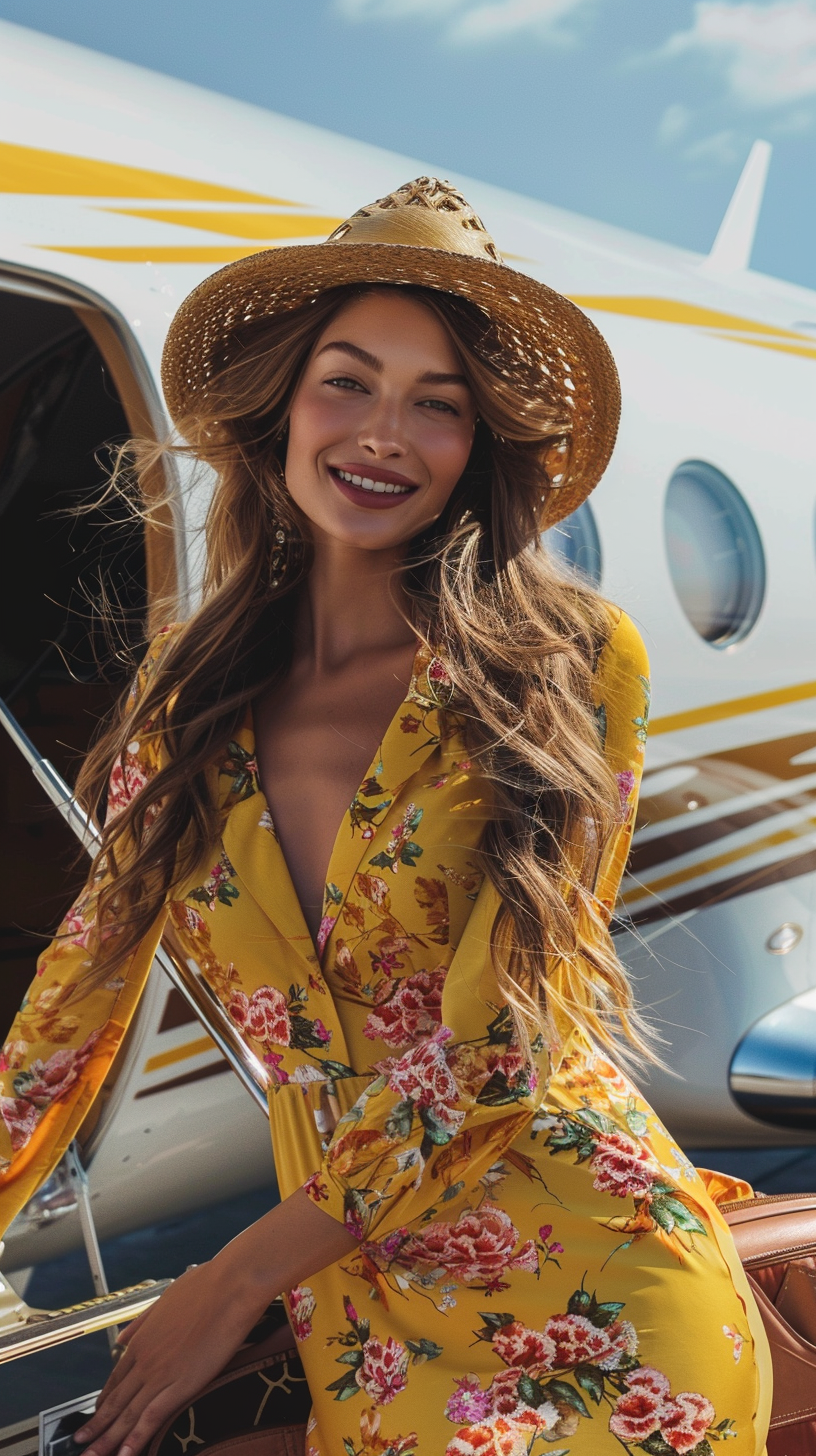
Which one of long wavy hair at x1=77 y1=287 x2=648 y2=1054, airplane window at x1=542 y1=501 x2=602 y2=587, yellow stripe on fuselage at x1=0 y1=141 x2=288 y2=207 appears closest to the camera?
long wavy hair at x1=77 y1=287 x2=648 y2=1054

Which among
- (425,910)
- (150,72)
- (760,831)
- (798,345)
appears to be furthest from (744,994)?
(150,72)

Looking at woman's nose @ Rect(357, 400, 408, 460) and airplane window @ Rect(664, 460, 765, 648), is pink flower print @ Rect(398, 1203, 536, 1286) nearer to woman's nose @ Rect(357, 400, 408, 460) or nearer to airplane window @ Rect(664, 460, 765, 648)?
woman's nose @ Rect(357, 400, 408, 460)

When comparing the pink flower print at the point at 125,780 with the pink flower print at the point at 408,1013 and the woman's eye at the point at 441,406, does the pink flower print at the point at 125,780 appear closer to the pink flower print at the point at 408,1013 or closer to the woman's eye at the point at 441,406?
the pink flower print at the point at 408,1013

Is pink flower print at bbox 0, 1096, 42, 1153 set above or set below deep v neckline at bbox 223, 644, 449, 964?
below

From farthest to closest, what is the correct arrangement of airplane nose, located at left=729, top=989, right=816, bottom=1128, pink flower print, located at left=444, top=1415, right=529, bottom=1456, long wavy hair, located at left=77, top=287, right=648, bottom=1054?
airplane nose, located at left=729, top=989, right=816, bottom=1128 → long wavy hair, located at left=77, top=287, right=648, bottom=1054 → pink flower print, located at left=444, top=1415, right=529, bottom=1456

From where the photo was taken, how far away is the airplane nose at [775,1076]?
147 inches

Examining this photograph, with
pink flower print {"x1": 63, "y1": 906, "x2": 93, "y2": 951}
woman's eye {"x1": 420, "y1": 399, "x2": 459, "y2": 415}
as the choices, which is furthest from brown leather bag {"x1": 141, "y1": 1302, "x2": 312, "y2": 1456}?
woman's eye {"x1": 420, "y1": 399, "x2": 459, "y2": 415}

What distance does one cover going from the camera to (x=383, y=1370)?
1399mm

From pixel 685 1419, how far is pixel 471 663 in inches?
34.6

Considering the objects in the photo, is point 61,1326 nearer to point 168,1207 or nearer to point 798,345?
point 168,1207

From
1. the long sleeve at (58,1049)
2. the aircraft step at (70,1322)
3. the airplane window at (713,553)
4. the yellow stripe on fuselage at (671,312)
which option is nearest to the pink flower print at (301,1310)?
the aircraft step at (70,1322)

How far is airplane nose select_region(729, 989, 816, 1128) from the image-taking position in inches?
147

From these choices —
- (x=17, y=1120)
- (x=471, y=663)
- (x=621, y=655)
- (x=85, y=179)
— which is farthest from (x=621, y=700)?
(x=85, y=179)

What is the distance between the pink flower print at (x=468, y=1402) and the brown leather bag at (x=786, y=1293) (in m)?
0.32
